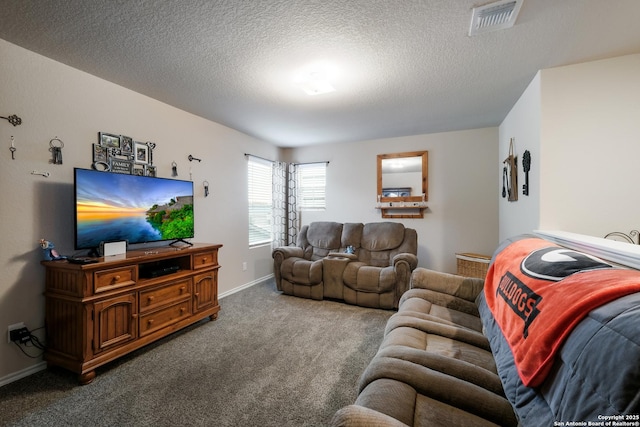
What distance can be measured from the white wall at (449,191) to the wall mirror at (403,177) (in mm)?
105

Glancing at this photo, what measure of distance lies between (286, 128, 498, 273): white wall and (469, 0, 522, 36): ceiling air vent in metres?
2.67

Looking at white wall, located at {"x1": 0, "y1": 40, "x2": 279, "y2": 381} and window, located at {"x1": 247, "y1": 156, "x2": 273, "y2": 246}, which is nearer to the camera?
white wall, located at {"x1": 0, "y1": 40, "x2": 279, "y2": 381}

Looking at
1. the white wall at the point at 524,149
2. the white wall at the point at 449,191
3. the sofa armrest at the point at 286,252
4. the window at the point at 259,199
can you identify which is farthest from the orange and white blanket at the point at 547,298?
the window at the point at 259,199

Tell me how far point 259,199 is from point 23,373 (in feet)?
10.6

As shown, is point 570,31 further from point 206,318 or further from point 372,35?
point 206,318

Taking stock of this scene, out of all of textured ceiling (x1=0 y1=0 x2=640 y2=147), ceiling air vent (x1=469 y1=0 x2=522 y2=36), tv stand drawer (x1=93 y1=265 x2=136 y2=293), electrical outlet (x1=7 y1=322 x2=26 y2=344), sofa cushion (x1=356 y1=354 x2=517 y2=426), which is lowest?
electrical outlet (x1=7 y1=322 x2=26 y2=344)

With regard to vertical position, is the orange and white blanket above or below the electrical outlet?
above

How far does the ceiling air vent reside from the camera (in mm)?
1540

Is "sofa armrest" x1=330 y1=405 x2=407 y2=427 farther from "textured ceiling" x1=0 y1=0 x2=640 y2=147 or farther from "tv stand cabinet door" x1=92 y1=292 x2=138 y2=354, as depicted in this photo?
"tv stand cabinet door" x1=92 y1=292 x2=138 y2=354

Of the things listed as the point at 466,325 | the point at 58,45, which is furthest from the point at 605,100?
the point at 58,45

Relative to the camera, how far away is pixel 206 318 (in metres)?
3.06

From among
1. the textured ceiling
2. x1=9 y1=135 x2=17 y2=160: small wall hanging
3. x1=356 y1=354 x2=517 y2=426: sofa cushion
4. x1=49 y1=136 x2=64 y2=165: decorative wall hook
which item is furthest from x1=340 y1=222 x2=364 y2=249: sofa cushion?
x1=9 y1=135 x2=17 y2=160: small wall hanging

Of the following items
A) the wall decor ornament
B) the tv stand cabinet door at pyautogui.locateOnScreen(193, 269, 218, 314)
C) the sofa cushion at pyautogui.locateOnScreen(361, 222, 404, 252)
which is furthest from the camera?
the sofa cushion at pyautogui.locateOnScreen(361, 222, 404, 252)

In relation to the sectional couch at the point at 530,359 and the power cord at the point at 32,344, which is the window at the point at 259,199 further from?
the sectional couch at the point at 530,359
